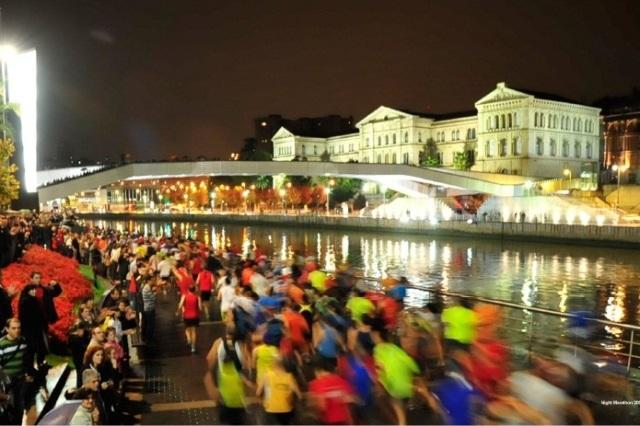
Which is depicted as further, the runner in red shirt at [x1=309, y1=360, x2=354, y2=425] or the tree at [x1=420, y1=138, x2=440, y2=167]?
the tree at [x1=420, y1=138, x2=440, y2=167]

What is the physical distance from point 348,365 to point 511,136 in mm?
86842

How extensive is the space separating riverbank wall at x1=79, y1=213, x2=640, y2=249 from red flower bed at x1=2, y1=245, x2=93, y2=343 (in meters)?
36.5

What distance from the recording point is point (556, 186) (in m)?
75.6

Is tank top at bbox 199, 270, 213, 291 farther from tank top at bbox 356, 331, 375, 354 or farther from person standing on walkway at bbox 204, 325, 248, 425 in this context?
person standing on walkway at bbox 204, 325, 248, 425

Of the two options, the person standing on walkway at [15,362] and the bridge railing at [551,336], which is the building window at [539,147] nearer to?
the bridge railing at [551,336]

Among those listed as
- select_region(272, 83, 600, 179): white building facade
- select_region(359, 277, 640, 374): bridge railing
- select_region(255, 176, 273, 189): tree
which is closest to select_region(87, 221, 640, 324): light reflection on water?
select_region(359, 277, 640, 374): bridge railing

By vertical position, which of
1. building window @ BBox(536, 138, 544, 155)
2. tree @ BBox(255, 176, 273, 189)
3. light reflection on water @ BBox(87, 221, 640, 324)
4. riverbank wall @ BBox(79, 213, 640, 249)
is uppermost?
building window @ BBox(536, 138, 544, 155)

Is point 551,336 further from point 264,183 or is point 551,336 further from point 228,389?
point 264,183

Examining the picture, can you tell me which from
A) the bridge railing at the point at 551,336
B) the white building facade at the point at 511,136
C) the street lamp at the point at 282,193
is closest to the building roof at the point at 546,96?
the white building facade at the point at 511,136

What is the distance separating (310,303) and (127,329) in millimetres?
3123

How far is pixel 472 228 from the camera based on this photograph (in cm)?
5156

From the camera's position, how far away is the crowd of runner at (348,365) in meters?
6.19

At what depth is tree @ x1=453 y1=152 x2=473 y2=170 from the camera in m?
90.5

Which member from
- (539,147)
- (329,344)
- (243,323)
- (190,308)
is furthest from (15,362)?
(539,147)
